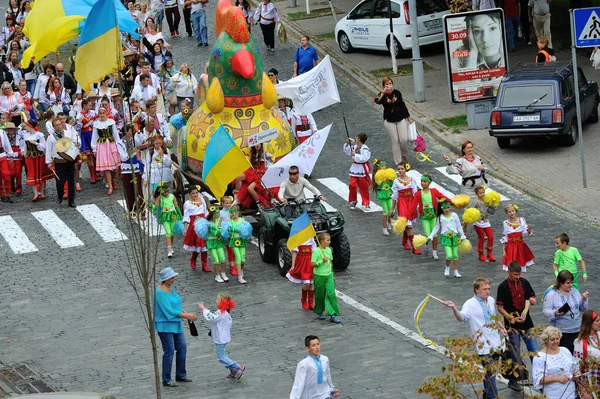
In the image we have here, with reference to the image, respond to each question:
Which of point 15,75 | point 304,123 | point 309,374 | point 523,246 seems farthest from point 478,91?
point 309,374

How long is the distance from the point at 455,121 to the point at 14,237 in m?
10.5

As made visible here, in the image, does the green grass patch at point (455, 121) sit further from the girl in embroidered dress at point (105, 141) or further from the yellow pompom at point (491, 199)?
the yellow pompom at point (491, 199)

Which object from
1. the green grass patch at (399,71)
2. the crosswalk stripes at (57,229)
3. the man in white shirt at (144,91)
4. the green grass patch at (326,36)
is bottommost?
the crosswalk stripes at (57,229)

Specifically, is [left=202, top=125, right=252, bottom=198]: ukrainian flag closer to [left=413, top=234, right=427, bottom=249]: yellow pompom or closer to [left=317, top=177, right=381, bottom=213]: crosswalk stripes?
[left=413, top=234, right=427, bottom=249]: yellow pompom

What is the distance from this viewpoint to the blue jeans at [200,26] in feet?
125

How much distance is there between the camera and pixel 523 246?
20797 mm

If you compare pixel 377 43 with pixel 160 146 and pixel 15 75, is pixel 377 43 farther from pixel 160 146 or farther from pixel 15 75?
pixel 160 146

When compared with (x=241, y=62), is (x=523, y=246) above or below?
below

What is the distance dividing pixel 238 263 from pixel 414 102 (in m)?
11.6

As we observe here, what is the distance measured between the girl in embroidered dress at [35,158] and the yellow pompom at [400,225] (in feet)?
26.8

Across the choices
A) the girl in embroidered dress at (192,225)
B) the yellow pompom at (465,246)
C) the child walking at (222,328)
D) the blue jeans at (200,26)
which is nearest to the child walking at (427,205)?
the yellow pompom at (465,246)

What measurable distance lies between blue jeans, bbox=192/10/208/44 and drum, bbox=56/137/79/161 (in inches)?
500

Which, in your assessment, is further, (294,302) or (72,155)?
(72,155)

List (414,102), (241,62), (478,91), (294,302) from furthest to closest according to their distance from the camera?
(414,102), (478,91), (241,62), (294,302)
